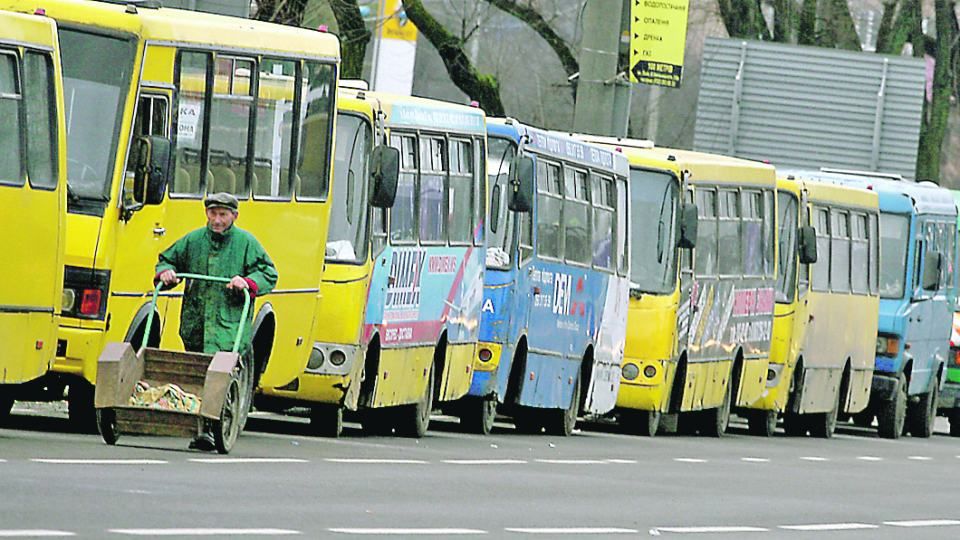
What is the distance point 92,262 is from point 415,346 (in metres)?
5.33

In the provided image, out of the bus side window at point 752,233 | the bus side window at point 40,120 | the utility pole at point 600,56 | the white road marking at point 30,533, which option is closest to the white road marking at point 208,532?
the white road marking at point 30,533

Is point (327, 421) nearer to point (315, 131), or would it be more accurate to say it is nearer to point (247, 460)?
point (315, 131)

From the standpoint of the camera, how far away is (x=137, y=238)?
59.7 feet

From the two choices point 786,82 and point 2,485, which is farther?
point 786,82

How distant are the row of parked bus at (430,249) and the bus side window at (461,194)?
0.09ft

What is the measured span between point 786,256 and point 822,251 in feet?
5.30

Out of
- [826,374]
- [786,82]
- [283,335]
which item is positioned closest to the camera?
[283,335]

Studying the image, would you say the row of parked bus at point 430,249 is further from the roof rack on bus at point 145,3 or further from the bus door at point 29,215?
the roof rack on bus at point 145,3

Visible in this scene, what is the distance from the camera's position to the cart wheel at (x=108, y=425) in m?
17.1

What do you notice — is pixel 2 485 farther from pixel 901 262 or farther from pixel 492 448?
pixel 901 262

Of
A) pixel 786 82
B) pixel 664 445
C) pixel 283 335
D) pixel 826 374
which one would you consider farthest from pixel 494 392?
pixel 786 82

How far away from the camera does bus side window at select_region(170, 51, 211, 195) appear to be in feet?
61.4

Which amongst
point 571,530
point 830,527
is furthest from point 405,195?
point 571,530

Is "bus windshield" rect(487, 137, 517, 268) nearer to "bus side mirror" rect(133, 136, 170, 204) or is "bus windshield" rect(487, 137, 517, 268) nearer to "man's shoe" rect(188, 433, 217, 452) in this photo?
"bus side mirror" rect(133, 136, 170, 204)
